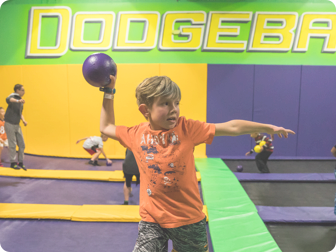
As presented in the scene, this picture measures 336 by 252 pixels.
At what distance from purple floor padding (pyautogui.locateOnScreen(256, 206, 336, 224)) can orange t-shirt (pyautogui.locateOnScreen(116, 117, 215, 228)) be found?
6.57 ft

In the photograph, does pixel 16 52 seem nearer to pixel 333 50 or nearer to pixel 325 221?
pixel 325 221

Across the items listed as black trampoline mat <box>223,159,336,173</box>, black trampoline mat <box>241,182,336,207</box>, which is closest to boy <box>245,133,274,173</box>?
black trampoline mat <box>223,159,336,173</box>

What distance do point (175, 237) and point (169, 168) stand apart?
0.36 meters

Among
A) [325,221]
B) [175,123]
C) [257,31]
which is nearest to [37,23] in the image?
[257,31]

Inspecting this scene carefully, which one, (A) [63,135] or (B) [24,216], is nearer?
(B) [24,216]

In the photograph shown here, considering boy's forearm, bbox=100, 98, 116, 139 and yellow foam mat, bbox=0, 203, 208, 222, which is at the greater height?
boy's forearm, bbox=100, 98, 116, 139

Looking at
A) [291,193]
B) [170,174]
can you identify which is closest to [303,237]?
[291,193]

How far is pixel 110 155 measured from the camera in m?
5.51

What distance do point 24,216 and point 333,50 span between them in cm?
659

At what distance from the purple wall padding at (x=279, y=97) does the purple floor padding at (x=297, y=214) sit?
2.60m

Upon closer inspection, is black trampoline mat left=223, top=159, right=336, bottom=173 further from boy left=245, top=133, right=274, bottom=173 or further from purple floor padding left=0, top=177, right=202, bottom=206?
purple floor padding left=0, top=177, right=202, bottom=206

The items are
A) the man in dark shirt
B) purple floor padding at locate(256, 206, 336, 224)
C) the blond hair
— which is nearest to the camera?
the blond hair

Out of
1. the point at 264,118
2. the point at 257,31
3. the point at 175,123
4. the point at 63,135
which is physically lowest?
the point at 63,135

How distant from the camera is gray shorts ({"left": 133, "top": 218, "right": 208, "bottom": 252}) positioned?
3.92 feet
